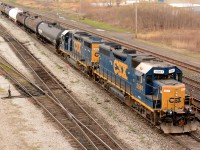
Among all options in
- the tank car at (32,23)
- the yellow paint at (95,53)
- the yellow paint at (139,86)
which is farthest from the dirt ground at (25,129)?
the tank car at (32,23)

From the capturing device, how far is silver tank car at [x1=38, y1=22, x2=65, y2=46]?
38662mm

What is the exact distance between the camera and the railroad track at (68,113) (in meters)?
17.6

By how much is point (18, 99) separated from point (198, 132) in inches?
477

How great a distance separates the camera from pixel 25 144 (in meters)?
17.3

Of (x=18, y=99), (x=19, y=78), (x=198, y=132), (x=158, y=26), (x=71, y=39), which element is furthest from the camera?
(x=158, y=26)

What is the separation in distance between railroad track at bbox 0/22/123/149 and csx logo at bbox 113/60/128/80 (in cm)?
335

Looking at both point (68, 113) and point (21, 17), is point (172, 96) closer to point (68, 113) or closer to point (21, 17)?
point (68, 113)

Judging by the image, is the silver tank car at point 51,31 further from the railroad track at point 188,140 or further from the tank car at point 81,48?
the railroad track at point 188,140

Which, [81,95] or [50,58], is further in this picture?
[50,58]

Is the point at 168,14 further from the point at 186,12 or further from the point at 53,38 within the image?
the point at 53,38

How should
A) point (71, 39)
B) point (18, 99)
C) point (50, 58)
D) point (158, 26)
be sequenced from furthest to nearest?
point (158, 26) → point (50, 58) → point (71, 39) → point (18, 99)

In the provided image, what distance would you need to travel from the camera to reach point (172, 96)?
18219 mm

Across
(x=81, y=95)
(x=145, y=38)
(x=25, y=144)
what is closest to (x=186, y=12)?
(x=145, y=38)

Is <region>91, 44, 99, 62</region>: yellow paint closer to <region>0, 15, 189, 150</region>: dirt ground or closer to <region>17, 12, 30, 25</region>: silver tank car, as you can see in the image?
<region>0, 15, 189, 150</region>: dirt ground
